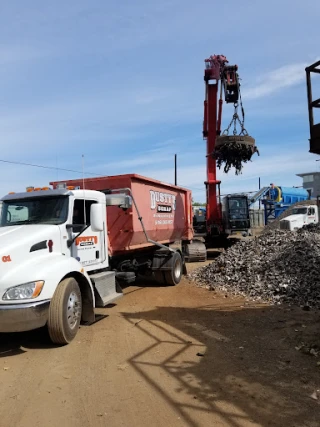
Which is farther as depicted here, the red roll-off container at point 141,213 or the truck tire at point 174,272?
the truck tire at point 174,272

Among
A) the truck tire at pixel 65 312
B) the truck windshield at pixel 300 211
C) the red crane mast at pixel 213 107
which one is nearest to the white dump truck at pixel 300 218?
the truck windshield at pixel 300 211

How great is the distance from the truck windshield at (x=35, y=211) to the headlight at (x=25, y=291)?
4.86 feet

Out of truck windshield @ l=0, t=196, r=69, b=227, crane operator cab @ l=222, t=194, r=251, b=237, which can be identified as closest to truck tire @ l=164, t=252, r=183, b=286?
truck windshield @ l=0, t=196, r=69, b=227

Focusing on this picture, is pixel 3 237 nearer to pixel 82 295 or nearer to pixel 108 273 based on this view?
pixel 82 295

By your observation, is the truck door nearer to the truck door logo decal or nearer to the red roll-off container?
the truck door logo decal

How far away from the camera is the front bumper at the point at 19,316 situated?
500cm

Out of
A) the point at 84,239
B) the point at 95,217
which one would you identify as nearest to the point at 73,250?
the point at 84,239

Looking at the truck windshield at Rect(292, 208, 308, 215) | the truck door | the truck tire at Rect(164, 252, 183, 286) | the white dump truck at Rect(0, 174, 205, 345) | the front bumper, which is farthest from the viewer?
the truck windshield at Rect(292, 208, 308, 215)

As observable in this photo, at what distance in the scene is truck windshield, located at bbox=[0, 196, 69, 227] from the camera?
6.62 metres

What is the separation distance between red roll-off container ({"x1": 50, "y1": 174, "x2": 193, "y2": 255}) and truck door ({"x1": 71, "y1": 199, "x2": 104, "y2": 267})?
1.18m

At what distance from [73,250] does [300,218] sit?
19085 millimetres

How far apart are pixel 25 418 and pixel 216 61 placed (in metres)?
15.8

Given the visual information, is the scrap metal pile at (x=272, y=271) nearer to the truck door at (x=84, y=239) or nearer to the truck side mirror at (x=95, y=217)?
the truck door at (x=84, y=239)

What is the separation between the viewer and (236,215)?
61.1 feet
